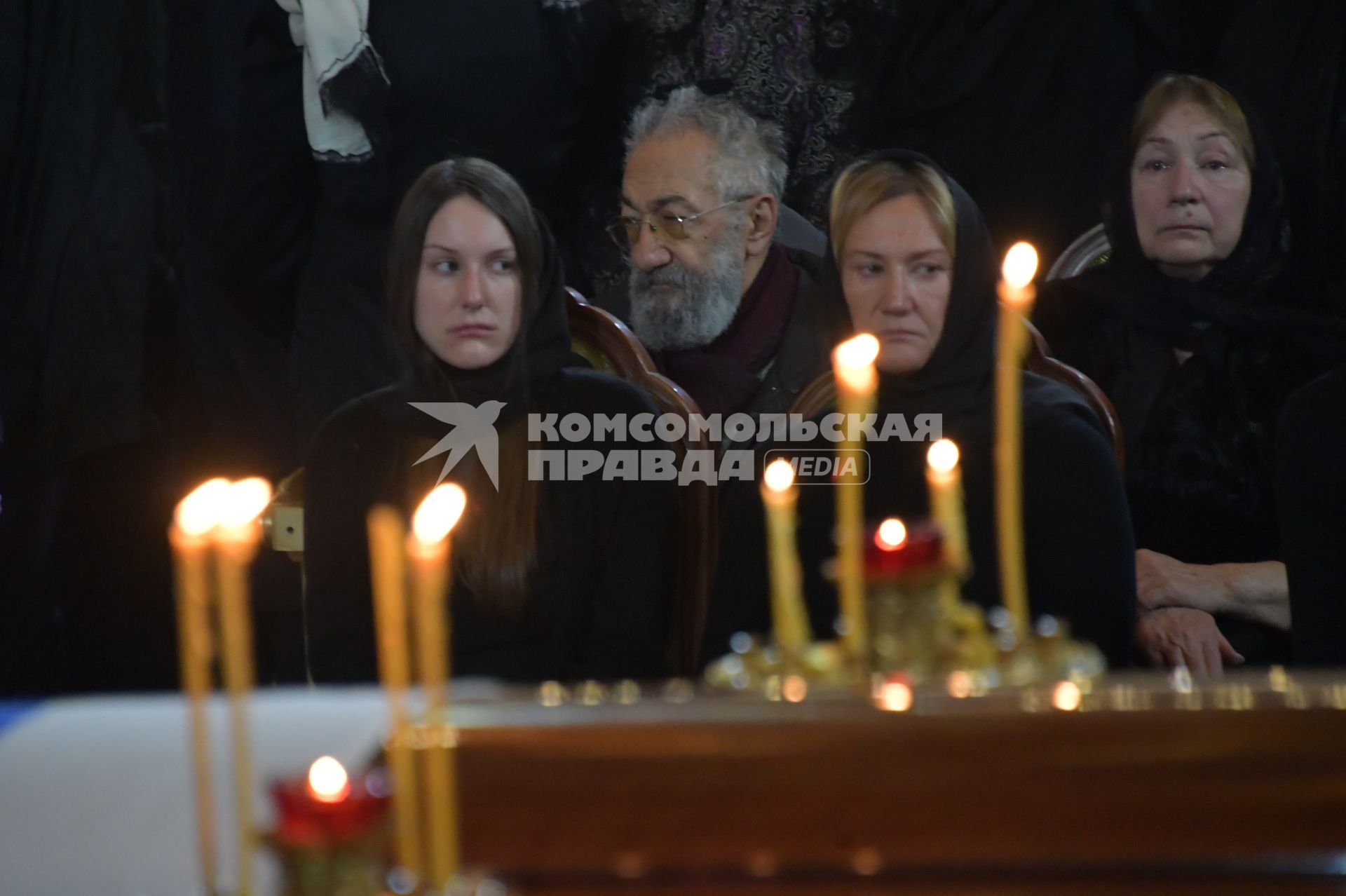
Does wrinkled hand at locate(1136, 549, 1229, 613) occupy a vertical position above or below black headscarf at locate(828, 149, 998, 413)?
below

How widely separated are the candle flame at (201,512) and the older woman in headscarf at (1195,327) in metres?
2.62

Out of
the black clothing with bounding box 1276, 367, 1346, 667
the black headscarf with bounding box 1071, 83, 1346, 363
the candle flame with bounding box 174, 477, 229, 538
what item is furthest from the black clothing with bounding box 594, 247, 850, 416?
the candle flame with bounding box 174, 477, 229, 538

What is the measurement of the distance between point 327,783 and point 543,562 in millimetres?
2154

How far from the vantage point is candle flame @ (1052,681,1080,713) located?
4.36ft

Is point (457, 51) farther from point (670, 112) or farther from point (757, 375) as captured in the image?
point (757, 375)

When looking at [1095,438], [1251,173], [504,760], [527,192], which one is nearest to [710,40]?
[527,192]

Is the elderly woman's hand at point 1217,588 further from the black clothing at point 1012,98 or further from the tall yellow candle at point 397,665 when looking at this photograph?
the tall yellow candle at point 397,665

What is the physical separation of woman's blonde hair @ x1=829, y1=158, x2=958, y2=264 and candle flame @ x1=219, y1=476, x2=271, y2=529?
2.13 metres

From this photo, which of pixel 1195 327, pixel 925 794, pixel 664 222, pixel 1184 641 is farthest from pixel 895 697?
pixel 664 222

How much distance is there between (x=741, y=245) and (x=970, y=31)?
85 centimetres

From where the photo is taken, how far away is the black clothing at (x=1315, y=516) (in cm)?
275

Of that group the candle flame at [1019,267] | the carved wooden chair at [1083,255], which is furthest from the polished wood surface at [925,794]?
the carved wooden chair at [1083,255]

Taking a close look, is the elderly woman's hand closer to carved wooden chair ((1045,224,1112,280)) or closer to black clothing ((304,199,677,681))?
carved wooden chair ((1045,224,1112,280))

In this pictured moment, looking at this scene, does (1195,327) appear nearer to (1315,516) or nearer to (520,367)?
(1315,516)
